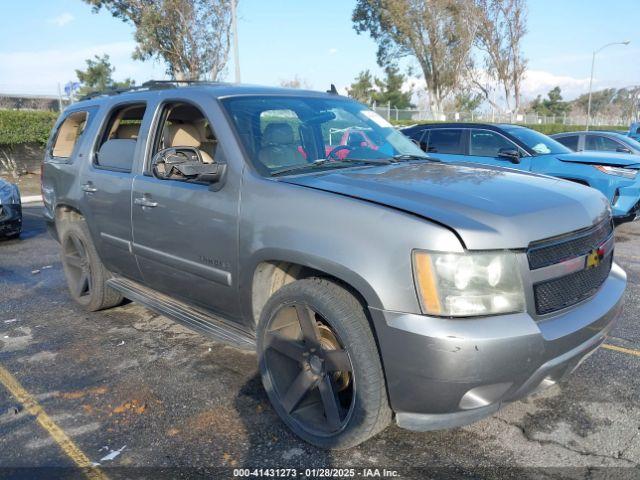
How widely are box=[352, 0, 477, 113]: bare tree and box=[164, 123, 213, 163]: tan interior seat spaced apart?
3025 centimetres

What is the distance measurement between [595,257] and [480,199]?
72cm

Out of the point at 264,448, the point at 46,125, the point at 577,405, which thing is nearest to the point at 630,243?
the point at 577,405

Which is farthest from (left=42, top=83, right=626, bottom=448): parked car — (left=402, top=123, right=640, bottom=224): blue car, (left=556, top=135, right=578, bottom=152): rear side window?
(left=556, top=135, right=578, bottom=152): rear side window

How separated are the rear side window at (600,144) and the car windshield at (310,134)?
9719 millimetres

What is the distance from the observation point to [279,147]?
325 cm

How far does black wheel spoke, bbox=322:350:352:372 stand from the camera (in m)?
2.50

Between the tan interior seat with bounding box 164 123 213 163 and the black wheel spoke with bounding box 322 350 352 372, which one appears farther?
the tan interior seat with bounding box 164 123 213 163

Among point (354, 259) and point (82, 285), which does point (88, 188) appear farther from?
point (354, 259)

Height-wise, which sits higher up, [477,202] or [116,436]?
[477,202]

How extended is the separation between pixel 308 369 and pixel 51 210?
3635 mm

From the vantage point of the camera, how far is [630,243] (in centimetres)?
771

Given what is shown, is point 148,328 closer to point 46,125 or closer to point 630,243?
point 630,243

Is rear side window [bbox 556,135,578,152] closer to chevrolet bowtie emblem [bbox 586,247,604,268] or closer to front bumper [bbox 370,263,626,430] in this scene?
chevrolet bowtie emblem [bbox 586,247,604,268]

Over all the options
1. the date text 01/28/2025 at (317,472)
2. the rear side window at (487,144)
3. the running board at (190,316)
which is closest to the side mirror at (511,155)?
the rear side window at (487,144)
